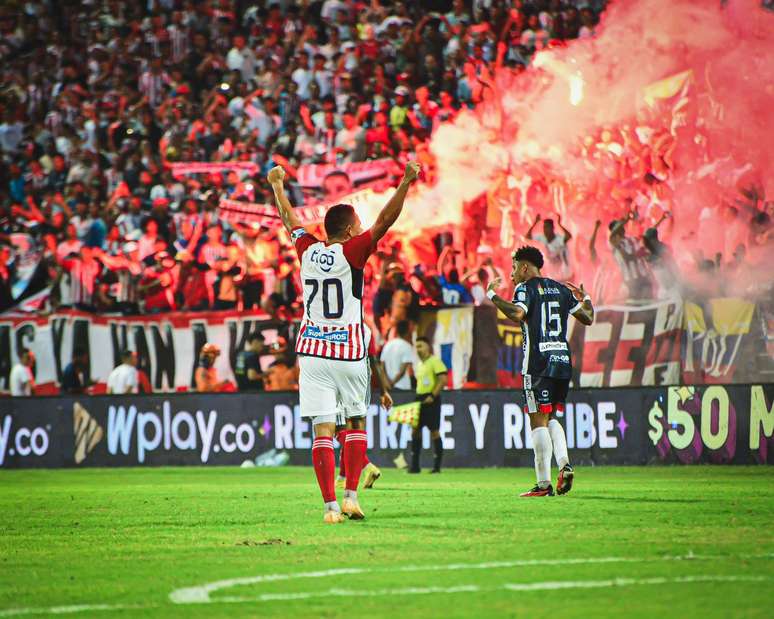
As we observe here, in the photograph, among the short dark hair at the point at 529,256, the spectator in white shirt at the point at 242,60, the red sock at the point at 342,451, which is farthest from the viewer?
the spectator in white shirt at the point at 242,60

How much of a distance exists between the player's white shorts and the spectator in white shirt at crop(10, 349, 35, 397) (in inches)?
574

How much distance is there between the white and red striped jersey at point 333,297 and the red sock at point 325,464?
1.99ft

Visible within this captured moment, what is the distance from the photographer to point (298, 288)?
72.5 ft

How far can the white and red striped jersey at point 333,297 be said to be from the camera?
31.1 feet

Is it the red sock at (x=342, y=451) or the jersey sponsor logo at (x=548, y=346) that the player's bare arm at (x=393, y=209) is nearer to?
the red sock at (x=342, y=451)

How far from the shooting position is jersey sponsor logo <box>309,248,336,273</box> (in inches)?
373

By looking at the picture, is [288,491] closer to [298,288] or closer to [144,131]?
[298,288]

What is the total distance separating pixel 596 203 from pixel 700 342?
12.4 feet

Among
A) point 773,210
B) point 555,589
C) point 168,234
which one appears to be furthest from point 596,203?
point 555,589

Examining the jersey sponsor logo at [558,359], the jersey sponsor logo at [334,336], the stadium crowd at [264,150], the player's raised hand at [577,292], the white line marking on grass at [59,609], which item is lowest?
the white line marking on grass at [59,609]

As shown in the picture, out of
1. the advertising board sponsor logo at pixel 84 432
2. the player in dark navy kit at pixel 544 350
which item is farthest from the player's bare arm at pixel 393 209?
the advertising board sponsor logo at pixel 84 432

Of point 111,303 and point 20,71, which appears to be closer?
point 111,303

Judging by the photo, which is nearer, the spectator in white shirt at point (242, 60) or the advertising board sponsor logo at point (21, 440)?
the advertising board sponsor logo at point (21, 440)

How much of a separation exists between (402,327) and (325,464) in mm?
10015
